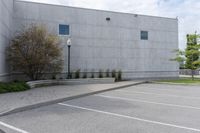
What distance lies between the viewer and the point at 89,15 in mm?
26078

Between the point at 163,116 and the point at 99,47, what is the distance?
18265mm

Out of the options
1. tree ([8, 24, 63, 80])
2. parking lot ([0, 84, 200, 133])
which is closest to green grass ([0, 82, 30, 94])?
tree ([8, 24, 63, 80])

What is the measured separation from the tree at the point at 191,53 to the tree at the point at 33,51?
48.4 feet

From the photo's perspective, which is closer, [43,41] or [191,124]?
[191,124]

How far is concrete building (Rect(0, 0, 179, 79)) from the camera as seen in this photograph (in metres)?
24.1

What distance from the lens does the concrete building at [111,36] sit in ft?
79.0

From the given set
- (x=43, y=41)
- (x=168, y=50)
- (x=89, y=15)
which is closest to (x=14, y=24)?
(x=43, y=41)

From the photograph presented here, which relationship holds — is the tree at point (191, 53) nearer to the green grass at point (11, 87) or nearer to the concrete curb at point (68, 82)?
the concrete curb at point (68, 82)

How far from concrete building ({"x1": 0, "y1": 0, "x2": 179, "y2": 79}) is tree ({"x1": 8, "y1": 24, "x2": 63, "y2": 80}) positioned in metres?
2.24

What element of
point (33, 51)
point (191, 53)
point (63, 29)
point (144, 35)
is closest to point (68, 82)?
point (33, 51)

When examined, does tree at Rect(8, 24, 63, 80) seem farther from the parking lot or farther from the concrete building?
the parking lot

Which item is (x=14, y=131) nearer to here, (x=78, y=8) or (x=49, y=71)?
(x=49, y=71)

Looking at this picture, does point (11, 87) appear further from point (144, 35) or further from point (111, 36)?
point (144, 35)

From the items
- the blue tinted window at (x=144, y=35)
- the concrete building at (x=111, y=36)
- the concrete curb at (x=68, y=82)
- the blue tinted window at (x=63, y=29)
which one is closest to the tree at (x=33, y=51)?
the concrete curb at (x=68, y=82)
